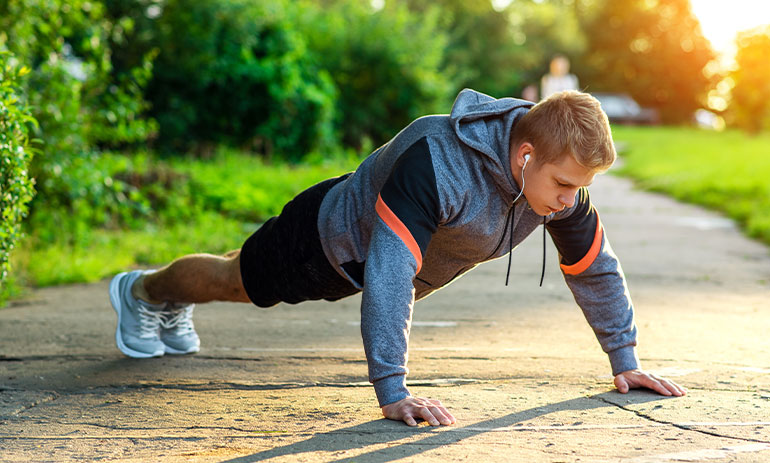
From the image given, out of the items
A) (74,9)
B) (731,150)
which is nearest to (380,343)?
(74,9)

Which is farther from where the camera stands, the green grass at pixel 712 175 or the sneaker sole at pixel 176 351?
the green grass at pixel 712 175

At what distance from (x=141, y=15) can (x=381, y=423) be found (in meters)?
10.1

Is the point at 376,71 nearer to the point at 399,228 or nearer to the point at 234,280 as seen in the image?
the point at 234,280

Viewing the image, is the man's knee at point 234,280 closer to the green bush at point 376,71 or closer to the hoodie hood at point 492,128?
the hoodie hood at point 492,128

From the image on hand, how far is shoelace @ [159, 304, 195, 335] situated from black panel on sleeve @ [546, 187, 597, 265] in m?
1.77

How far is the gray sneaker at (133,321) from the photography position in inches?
163

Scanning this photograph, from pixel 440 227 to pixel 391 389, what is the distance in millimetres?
594

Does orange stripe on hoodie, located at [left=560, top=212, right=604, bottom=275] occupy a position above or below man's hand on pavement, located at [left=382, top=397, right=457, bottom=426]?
above

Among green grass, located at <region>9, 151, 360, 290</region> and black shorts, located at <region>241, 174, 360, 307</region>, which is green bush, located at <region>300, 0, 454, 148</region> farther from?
black shorts, located at <region>241, 174, 360, 307</region>

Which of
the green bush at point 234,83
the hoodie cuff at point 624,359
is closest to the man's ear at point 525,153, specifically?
the hoodie cuff at point 624,359

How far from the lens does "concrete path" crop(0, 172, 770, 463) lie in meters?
2.91

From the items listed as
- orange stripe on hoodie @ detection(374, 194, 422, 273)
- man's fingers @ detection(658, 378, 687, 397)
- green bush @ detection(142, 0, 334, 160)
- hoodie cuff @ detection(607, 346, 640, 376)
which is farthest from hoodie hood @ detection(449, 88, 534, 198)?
green bush @ detection(142, 0, 334, 160)

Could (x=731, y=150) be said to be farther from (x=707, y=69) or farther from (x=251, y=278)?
(x=707, y=69)

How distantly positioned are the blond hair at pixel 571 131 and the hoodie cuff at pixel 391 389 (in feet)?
2.85
